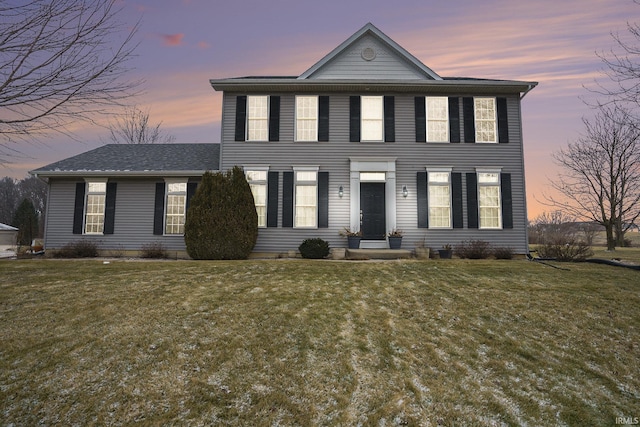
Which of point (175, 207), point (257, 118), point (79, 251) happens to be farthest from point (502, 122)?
point (79, 251)

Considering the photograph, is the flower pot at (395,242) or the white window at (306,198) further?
the white window at (306,198)

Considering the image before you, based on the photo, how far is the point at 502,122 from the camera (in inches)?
500

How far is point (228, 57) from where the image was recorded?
14.8 metres

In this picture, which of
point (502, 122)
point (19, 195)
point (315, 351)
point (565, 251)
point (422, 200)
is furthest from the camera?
point (19, 195)

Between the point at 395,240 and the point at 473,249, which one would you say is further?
the point at 395,240

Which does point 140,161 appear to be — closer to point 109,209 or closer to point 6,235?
point 109,209

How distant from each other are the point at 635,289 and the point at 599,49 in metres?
5.39

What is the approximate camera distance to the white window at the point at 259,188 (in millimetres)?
12477

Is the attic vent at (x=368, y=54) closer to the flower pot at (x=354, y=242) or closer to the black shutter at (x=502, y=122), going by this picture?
the black shutter at (x=502, y=122)

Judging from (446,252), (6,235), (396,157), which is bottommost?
(446,252)

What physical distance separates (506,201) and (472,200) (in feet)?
4.07

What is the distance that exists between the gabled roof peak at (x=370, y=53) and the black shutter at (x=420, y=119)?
1027 mm

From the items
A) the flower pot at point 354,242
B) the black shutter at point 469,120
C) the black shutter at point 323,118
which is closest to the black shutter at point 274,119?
the black shutter at point 323,118

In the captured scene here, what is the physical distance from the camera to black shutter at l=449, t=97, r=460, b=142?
12.7m
